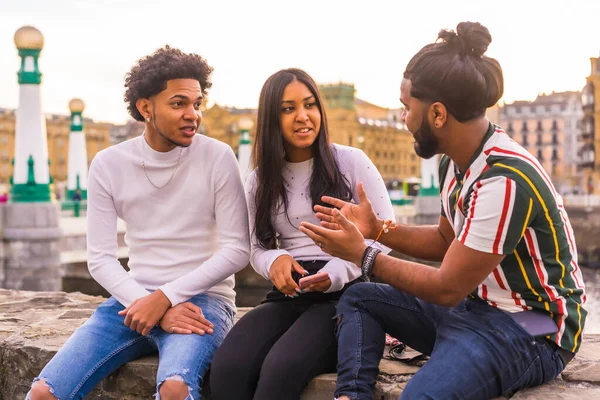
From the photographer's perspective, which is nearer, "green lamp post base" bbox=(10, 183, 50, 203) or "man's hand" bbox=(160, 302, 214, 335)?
"man's hand" bbox=(160, 302, 214, 335)

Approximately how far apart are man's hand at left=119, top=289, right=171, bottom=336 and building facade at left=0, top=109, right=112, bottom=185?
76.2 m

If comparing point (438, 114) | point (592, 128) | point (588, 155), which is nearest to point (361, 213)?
point (438, 114)

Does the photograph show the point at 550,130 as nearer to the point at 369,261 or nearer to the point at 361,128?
the point at 361,128

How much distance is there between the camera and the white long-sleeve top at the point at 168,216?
122 inches

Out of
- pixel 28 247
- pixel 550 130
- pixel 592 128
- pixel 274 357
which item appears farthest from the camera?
pixel 550 130

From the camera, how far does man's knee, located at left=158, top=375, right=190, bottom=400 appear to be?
8.55 feet

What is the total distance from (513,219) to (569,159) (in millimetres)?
93737

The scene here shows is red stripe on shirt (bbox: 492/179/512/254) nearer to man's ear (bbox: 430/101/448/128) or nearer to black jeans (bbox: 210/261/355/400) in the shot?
man's ear (bbox: 430/101/448/128)

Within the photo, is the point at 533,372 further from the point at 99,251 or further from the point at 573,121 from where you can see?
the point at 573,121

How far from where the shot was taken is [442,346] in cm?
234

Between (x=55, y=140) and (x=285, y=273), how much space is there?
86.1 meters

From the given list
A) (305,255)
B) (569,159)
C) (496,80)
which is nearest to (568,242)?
(496,80)

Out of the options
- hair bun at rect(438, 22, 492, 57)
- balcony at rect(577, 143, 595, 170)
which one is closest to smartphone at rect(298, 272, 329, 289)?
hair bun at rect(438, 22, 492, 57)

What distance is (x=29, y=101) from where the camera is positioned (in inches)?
390
